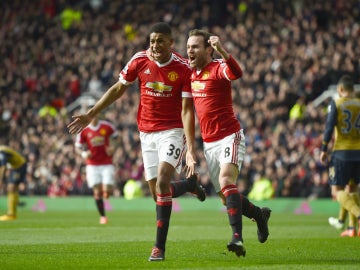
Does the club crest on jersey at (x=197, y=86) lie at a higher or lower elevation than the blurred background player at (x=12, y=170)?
higher

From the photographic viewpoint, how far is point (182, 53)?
29.7m

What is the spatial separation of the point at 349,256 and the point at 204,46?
2.93 meters

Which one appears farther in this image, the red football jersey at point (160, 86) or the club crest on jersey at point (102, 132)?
the club crest on jersey at point (102, 132)

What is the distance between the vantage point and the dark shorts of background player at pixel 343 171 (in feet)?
45.1

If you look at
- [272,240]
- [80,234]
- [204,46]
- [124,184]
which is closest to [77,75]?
[124,184]

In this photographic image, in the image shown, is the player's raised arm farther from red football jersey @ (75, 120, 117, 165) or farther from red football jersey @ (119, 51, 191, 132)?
red football jersey @ (75, 120, 117, 165)

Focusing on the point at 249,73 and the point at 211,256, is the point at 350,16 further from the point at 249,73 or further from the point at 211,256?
the point at 211,256

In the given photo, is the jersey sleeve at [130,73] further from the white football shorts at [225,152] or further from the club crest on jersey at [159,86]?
the white football shorts at [225,152]

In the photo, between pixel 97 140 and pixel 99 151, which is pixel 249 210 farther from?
pixel 99 151

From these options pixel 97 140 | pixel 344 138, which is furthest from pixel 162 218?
pixel 97 140

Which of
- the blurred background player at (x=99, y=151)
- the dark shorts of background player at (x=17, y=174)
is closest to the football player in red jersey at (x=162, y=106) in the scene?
the blurred background player at (x=99, y=151)

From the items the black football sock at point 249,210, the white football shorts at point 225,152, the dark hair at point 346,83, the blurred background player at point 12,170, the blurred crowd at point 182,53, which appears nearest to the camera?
the white football shorts at point 225,152

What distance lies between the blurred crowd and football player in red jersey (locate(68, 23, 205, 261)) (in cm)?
1447

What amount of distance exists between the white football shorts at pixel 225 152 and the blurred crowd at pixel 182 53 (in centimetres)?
1453
